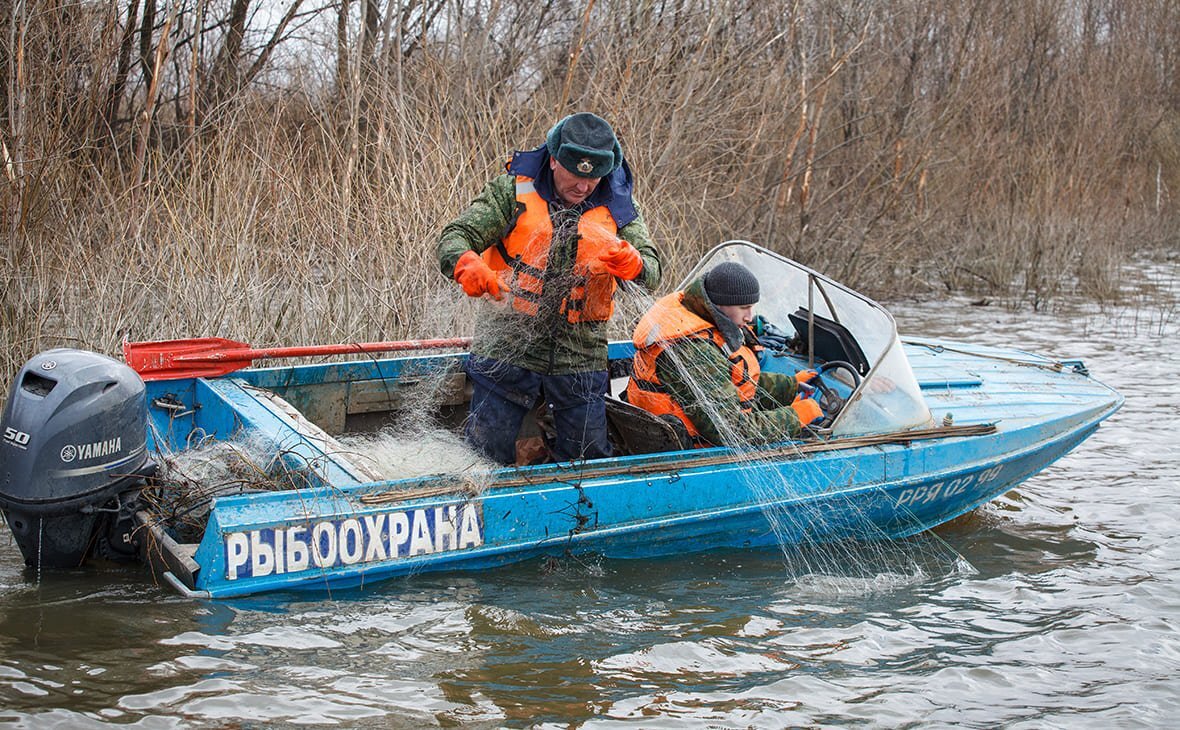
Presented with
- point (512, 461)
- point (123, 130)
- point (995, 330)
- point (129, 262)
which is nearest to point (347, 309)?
point (129, 262)

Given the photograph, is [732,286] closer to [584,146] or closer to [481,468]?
[584,146]

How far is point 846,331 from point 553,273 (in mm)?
2146

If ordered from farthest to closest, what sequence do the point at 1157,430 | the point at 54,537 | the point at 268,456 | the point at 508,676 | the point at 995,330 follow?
the point at 995,330
the point at 1157,430
the point at 268,456
the point at 54,537
the point at 508,676

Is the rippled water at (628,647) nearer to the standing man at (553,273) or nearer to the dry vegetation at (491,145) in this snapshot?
the standing man at (553,273)

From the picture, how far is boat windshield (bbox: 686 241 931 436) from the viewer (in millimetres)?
6301

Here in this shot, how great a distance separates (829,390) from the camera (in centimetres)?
665

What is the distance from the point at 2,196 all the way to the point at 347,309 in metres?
2.47

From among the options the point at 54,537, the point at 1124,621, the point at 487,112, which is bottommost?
the point at 1124,621

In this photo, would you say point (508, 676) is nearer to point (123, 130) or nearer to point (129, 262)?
point (129, 262)

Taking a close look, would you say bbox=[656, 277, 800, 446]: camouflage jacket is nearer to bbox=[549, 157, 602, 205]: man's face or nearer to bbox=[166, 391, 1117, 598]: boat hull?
bbox=[166, 391, 1117, 598]: boat hull

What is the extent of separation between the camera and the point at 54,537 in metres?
4.88

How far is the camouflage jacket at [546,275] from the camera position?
5.52 metres

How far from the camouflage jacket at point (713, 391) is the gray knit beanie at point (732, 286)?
0.06 m

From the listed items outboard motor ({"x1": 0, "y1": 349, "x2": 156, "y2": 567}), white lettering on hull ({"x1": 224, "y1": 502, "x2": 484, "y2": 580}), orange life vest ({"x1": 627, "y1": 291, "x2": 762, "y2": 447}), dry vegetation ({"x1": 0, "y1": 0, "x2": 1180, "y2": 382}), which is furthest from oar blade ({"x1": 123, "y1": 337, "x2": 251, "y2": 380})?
orange life vest ({"x1": 627, "y1": 291, "x2": 762, "y2": 447})
